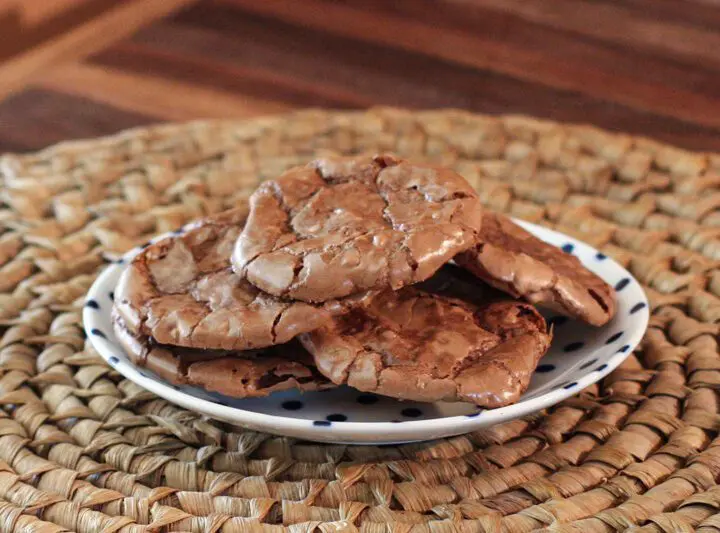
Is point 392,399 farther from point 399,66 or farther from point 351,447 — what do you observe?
point 399,66

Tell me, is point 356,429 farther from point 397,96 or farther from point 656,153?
point 397,96

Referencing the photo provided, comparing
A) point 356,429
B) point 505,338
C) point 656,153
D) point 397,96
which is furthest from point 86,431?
point 397,96

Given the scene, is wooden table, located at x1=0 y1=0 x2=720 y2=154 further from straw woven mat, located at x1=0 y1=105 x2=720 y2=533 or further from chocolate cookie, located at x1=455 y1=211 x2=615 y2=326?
chocolate cookie, located at x1=455 y1=211 x2=615 y2=326

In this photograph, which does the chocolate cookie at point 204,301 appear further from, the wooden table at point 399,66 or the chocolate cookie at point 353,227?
the wooden table at point 399,66

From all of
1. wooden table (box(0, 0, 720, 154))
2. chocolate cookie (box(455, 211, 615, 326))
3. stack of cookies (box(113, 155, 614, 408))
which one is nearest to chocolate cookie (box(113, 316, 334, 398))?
stack of cookies (box(113, 155, 614, 408))

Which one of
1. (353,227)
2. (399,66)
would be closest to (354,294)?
(353,227)
